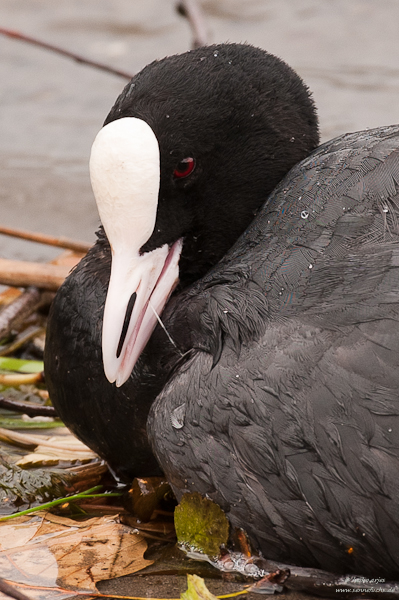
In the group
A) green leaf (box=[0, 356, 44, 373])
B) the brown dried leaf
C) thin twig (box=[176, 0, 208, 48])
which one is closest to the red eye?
the brown dried leaf

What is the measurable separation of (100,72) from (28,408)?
3.35 metres

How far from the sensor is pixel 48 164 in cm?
518

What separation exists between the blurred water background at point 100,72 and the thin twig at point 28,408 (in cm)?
135

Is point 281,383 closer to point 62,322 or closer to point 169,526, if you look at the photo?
point 169,526

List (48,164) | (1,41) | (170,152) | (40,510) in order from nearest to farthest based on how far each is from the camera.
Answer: (170,152) → (40,510) → (48,164) → (1,41)

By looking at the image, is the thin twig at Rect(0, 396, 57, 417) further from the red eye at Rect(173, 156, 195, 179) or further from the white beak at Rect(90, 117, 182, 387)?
the red eye at Rect(173, 156, 195, 179)

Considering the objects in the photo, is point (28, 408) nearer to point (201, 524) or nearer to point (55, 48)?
point (201, 524)

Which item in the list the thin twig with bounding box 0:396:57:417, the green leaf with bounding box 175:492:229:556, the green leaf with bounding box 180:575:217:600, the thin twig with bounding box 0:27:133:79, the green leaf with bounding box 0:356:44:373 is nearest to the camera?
the green leaf with bounding box 180:575:217:600

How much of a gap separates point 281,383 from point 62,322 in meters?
0.83

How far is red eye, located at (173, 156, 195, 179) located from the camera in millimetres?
2580

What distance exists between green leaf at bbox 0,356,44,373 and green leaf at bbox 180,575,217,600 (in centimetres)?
150

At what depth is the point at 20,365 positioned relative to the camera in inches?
139

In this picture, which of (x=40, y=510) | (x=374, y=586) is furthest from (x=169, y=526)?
(x=374, y=586)

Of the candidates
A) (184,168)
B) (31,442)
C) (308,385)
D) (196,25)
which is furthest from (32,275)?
(196,25)
